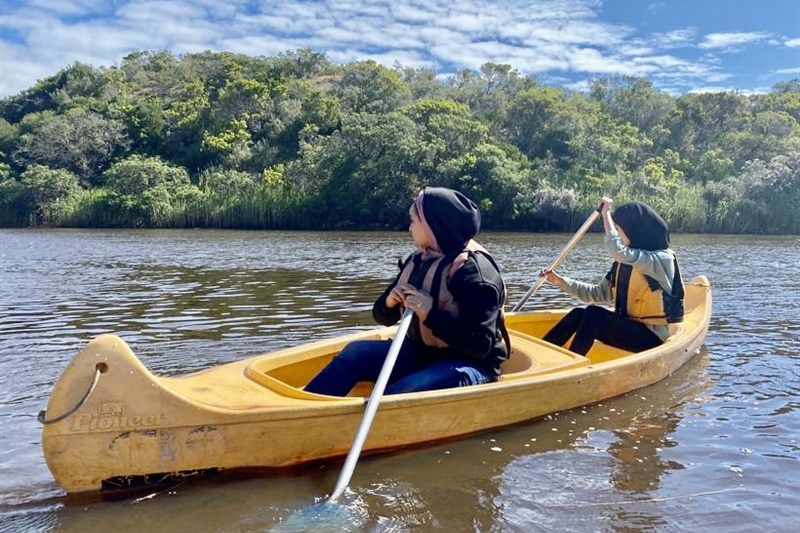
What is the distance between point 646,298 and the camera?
18.5ft

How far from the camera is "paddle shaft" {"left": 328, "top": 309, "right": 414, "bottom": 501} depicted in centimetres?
348

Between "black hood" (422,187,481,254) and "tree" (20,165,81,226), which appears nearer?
"black hood" (422,187,481,254)

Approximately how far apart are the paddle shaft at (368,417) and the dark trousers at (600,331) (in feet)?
6.85

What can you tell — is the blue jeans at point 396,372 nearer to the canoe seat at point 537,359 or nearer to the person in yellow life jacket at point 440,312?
the person in yellow life jacket at point 440,312

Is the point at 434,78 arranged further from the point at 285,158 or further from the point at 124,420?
the point at 124,420

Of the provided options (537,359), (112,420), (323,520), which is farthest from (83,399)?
(537,359)

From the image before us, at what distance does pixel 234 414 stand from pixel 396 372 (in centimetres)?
113

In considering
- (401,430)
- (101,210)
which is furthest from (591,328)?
(101,210)

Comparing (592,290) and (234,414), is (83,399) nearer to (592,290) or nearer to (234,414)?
(234,414)

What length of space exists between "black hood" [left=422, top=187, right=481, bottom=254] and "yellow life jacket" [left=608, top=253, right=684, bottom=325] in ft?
7.39

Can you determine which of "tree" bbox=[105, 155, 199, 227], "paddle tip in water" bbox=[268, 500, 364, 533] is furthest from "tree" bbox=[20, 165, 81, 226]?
"paddle tip in water" bbox=[268, 500, 364, 533]

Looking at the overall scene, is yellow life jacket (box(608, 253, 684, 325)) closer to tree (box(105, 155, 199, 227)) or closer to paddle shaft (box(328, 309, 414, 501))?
paddle shaft (box(328, 309, 414, 501))

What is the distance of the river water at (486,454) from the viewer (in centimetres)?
338

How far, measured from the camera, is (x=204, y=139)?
5097cm
